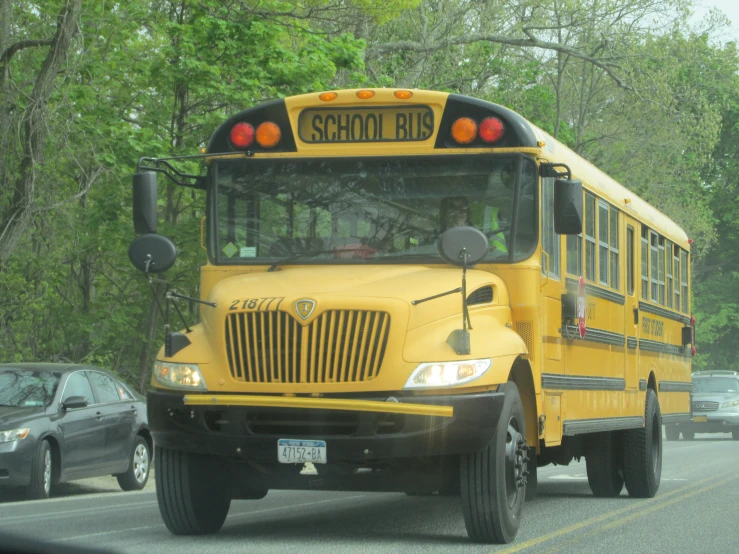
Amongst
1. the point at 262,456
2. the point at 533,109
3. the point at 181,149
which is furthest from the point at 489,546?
the point at 533,109

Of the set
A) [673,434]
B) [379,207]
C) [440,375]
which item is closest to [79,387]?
[379,207]

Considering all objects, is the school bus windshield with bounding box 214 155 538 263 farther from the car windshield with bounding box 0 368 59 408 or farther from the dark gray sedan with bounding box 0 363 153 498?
the car windshield with bounding box 0 368 59 408

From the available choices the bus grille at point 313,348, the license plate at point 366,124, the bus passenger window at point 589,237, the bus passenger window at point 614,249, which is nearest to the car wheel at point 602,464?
the bus passenger window at point 614,249

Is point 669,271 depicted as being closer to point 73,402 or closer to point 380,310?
point 73,402

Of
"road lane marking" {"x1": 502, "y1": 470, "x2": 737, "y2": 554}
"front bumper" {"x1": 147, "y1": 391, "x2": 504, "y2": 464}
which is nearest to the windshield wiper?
"front bumper" {"x1": 147, "y1": 391, "x2": 504, "y2": 464}

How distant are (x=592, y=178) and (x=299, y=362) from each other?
432 cm

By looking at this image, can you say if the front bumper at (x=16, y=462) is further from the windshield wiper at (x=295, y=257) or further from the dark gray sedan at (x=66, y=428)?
the windshield wiper at (x=295, y=257)

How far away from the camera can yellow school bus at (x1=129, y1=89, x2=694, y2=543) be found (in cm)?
776

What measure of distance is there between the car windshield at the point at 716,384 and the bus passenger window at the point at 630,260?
74.3 feet

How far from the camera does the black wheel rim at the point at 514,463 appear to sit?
27.0 feet

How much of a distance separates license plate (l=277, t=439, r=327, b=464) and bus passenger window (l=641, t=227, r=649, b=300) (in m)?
6.29

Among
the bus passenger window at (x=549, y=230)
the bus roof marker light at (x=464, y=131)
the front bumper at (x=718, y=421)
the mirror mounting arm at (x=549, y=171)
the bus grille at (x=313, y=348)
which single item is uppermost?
the bus roof marker light at (x=464, y=131)

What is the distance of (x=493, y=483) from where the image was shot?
7953mm

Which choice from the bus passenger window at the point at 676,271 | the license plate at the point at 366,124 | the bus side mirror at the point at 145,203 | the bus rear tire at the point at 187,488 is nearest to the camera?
the bus rear tire at the point at 187,488
